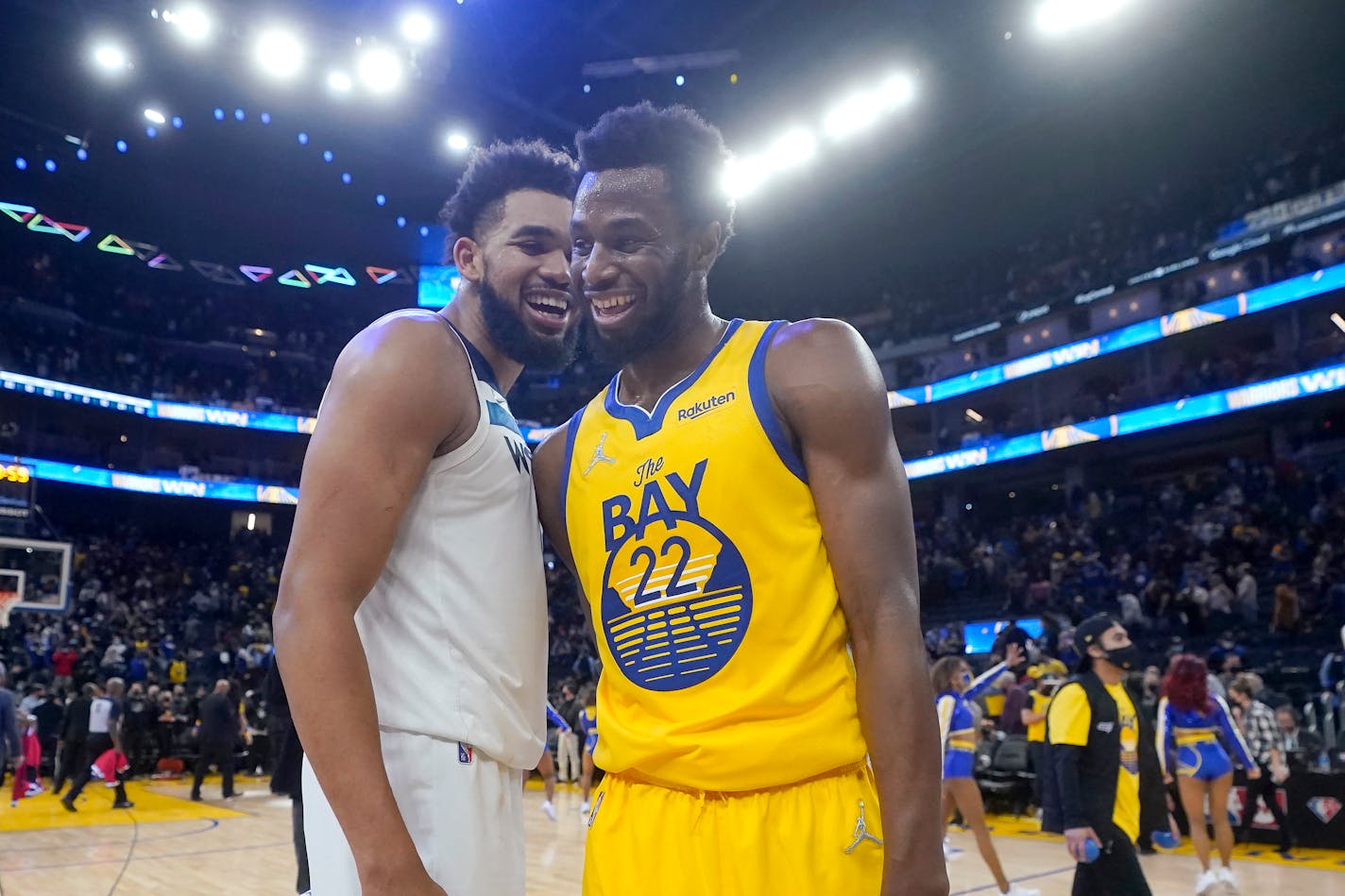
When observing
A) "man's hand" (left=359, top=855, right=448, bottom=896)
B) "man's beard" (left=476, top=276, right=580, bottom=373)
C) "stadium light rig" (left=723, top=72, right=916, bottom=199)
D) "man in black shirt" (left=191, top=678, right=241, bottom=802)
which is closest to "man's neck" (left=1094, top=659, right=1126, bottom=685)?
"man's beard" (left=476, top=276, right=580, bottom=373)

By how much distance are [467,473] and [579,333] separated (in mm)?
577

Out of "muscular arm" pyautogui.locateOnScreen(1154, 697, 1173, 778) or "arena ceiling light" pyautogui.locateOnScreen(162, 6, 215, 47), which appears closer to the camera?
"muscular arm" pyautogui.locateOnScreen(1154, 697, 1173, 778)

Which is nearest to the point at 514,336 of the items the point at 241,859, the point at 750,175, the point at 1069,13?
the point at 241,859

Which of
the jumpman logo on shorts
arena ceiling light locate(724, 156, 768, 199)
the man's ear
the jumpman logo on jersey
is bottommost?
the jumpman logo on shorts

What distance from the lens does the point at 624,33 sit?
2130cm

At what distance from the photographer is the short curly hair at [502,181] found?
243 centimetres

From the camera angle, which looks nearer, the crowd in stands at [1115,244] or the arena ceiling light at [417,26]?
the arena ceiling light at [417,26]

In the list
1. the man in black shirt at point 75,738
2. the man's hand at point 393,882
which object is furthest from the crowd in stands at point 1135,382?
the man's hand at point 393,882

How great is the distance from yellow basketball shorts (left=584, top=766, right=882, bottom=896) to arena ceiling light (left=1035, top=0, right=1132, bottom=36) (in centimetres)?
1997

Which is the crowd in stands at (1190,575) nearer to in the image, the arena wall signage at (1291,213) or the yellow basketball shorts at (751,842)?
the arena wall signage at (1291,213)

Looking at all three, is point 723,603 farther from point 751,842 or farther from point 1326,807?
point 1326,807

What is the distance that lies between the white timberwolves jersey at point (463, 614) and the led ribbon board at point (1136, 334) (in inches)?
648

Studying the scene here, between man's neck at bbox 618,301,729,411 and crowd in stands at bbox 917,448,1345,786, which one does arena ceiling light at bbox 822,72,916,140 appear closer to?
crowd in stands at bbox 917,448,1345,786

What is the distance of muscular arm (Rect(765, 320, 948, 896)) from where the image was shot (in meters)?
1.65
